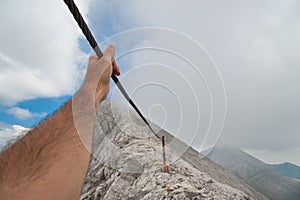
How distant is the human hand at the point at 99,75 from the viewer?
3.13 meters

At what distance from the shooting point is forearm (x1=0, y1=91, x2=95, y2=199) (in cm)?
196

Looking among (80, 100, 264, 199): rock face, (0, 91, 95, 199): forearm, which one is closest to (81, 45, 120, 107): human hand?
(0, 91, 95, 199): forearm

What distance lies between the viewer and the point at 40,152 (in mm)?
2398

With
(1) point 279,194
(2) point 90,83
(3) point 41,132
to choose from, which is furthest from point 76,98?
(1) point 279,194

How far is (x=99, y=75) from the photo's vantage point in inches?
127

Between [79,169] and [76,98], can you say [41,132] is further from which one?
[79,169]

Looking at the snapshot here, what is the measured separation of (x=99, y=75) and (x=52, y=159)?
4.81 feet

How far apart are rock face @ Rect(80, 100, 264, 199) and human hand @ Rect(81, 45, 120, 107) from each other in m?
2.25

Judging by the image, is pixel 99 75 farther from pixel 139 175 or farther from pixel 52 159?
pixel 139 175

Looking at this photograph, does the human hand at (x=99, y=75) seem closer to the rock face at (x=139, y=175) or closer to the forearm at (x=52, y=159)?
the forearm at (x=52, y=159)

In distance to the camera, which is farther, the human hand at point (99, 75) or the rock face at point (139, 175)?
the rock face at point (139, 175)

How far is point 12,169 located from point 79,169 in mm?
787

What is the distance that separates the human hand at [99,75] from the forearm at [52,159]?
0.70 ft

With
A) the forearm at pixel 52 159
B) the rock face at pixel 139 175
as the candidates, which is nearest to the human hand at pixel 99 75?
the forearm at pixel 52 159
